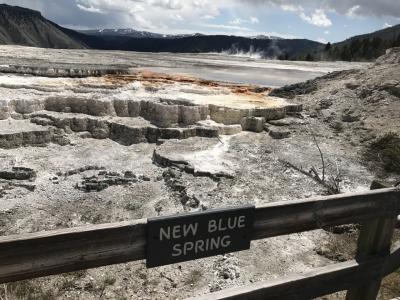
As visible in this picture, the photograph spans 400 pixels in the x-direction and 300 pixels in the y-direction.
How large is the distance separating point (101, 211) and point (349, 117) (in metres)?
9.53

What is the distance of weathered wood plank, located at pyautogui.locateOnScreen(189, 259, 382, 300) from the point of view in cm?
256

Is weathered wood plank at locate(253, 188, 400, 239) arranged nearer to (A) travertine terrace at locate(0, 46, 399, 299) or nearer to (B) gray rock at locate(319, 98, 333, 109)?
(A) travertine terrace at locate(0, 46, 399, 299)

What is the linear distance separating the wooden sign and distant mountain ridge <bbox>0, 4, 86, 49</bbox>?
165 metres

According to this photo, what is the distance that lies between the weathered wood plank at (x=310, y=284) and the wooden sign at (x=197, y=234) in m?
0.27

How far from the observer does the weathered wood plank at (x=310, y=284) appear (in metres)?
2.56

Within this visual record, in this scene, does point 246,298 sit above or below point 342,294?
above

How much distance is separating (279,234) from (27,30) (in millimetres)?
191610

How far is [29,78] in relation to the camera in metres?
16.3

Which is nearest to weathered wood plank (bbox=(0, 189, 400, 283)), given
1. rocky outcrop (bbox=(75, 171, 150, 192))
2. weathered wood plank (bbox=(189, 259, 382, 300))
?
weathered wood plank (bbox=(189, 259, 382, 300))

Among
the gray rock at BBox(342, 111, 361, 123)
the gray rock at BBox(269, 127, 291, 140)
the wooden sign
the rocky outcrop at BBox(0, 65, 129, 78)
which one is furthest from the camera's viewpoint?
the rocky outcrop at BBox(0, 65, 129, 78)

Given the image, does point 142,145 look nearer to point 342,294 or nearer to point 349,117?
point 349,117

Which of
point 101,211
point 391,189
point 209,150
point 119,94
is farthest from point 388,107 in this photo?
point 391,189

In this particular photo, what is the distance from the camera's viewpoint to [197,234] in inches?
93.0

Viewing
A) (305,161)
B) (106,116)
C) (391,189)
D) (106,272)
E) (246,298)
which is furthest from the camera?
(106,116)
